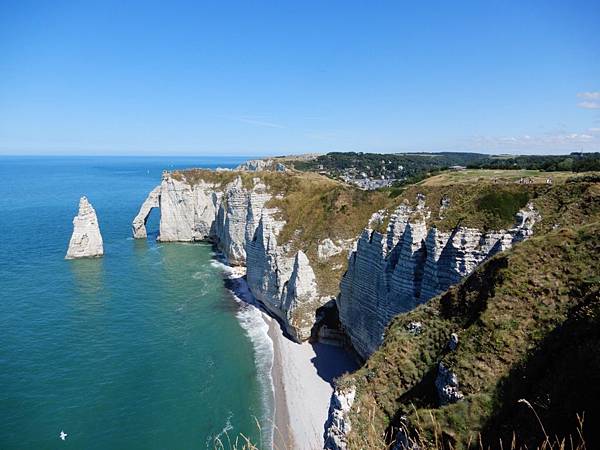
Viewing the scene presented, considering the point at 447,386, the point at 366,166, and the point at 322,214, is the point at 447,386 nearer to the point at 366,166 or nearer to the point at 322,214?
→ the point at 322,214

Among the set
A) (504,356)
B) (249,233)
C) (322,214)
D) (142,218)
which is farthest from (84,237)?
(504,356)

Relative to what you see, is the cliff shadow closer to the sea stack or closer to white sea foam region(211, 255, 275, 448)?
white sea foam region(211, 255, 275, 448)

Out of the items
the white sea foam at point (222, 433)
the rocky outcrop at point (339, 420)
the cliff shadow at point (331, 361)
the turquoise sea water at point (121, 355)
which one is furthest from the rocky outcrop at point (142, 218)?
the rocky outcrop at point (339, 420)

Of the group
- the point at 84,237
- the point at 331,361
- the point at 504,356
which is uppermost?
the point at 504,356

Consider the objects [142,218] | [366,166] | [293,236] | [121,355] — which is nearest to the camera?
[121,355]

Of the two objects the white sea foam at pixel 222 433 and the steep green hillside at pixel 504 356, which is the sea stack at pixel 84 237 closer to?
the white sea foam at pixel 222 433
